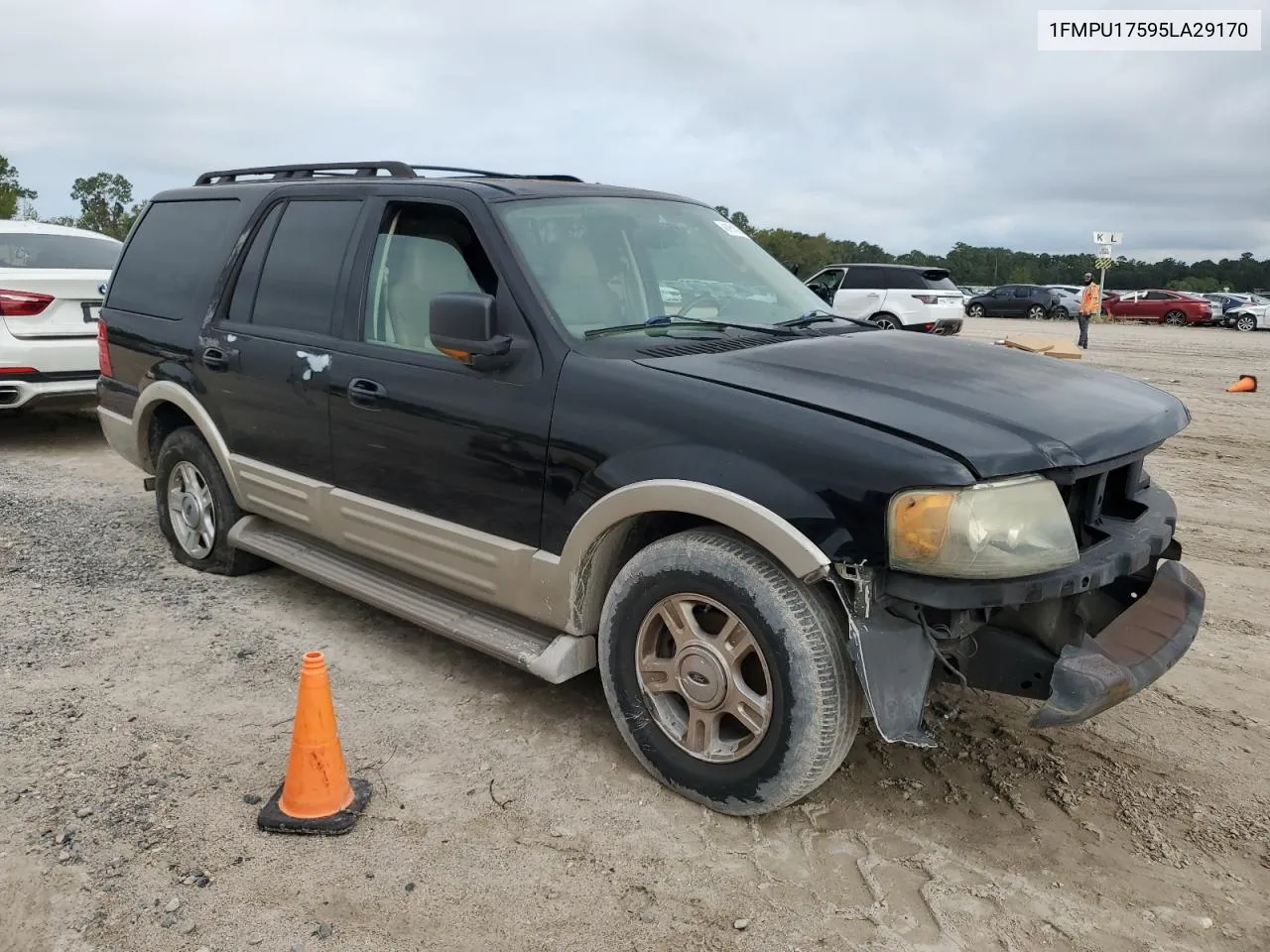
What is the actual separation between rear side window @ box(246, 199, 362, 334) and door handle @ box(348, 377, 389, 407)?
35 cm

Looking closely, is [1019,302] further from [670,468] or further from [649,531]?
[670,468]

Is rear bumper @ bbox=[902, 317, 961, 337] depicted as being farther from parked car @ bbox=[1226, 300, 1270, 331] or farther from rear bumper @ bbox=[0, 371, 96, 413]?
parked car @ bbox=[1226, 300, 1270, 331]

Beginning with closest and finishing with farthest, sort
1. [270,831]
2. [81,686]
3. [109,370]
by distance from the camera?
[270,831], [81,686], [109,370]

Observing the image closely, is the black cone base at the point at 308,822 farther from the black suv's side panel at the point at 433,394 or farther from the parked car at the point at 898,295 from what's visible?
the parked car at the point at 898,295

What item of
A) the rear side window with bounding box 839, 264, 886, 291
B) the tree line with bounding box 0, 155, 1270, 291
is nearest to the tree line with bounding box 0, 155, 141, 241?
the tree line with bounding box 0, 155, 1270, 291

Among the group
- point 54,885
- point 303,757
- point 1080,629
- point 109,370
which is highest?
point 109,370

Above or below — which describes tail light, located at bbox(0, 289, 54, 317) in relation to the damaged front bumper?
above

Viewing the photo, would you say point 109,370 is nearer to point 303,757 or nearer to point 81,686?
point 81,686

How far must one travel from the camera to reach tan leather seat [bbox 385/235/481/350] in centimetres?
374

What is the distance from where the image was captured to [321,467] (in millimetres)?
4160

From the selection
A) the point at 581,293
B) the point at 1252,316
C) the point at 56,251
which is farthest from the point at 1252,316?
the point at 581,293

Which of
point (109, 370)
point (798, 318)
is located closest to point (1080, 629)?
point (798, 318)

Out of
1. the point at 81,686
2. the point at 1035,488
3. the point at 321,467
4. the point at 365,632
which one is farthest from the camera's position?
the point at 365,632

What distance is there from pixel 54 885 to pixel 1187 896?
3.06 meters
